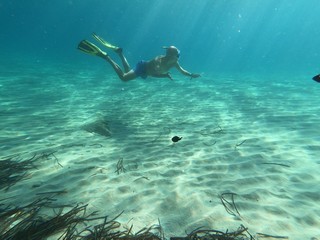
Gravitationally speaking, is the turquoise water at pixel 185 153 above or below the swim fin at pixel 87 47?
below

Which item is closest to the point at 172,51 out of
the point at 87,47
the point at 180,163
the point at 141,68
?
the point at 141,68

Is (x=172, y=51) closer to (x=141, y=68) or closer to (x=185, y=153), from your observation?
(x=141, y=68)

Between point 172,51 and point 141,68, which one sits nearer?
point 172,51

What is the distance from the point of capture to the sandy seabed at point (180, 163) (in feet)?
12.2

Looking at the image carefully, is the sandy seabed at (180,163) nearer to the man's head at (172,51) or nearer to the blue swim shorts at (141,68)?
the blue swim shorts at (141,68)

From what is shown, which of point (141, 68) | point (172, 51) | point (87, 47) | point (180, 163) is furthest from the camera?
point (141, 68)

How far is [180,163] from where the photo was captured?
5.69 m

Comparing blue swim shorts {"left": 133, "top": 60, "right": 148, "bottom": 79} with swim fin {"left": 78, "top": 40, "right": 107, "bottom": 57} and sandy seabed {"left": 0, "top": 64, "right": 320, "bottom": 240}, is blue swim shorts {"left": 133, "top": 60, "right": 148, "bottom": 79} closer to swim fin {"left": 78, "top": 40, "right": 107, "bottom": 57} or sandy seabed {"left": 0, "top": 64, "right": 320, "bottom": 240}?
sandy seabed {"left": 0, "top": 64, "right": 320, "bottom": 240}

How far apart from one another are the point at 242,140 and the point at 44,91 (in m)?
13.7

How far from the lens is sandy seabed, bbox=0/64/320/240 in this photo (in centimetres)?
371

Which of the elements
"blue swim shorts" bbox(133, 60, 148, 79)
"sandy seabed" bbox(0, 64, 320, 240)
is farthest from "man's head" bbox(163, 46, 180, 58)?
"sandy seabed" bbox(0, 64, 320, 240)

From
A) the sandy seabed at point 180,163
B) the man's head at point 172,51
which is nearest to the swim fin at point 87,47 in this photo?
the sandy seabed at point 180,163

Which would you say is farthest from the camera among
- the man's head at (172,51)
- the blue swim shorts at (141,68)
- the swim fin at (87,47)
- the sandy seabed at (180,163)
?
the blue swim shorts at (141,68)

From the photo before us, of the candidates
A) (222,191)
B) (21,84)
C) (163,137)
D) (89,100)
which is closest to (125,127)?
(163,137)
